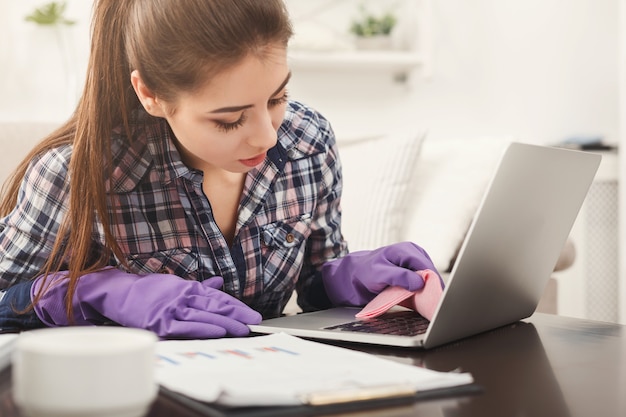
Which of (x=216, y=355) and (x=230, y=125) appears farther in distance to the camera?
(x=230, y=125)

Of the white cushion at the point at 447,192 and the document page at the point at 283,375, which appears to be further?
the white cushion at the point at 447,192

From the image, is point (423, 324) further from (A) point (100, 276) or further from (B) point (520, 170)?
(A) point (100, 276)

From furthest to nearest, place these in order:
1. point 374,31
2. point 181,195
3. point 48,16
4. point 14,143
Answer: point 374,31, point 48,16, point 14,143, point 181,195

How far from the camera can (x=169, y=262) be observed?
1.07m

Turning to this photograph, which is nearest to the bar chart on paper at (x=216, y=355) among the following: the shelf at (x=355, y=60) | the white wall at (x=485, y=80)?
the shelf at (x=355, y=60)

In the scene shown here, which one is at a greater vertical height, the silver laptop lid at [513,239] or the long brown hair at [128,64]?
the long brown hair at [128,64]

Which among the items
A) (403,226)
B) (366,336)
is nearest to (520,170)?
(366,336)

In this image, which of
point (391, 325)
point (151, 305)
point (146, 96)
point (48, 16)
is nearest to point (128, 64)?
point (146, 96)

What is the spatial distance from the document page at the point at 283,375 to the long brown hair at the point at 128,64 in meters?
0.27

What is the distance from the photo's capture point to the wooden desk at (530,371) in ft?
1.88

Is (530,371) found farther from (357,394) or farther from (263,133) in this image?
(263,133)

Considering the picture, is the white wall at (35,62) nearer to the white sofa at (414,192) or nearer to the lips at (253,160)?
the white sofa at (414,192)

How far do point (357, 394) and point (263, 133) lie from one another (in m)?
0.41

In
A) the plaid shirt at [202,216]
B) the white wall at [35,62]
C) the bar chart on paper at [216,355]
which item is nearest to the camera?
the bar chart on paper at [216,355]
